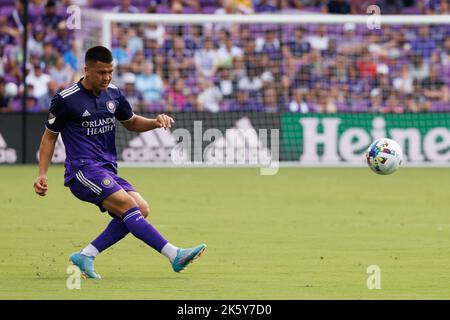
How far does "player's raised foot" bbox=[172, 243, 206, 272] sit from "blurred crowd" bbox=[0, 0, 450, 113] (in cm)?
1477

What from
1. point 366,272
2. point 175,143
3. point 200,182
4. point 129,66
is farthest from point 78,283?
→ point 129,66

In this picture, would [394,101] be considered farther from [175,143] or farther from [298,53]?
[175,143]

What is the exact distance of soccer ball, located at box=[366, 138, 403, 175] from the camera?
41.0 feet

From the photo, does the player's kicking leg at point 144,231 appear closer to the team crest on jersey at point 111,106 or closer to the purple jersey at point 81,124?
the purple jersey at point 81,124

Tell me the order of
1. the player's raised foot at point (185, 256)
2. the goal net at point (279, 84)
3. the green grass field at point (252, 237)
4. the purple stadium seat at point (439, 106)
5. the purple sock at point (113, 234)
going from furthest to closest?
the purple stadium seat at point (439, 106) < the goal net at point (279, 84) < the purple sock at point (113, 234) < the player's raised foot at point (185, 256) < the green grass field at point (252, 237)

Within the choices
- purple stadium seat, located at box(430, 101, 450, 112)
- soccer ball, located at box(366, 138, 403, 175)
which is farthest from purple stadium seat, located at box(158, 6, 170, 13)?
soccer ball, located at box(366, 138, 403, 175)

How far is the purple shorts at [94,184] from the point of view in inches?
388

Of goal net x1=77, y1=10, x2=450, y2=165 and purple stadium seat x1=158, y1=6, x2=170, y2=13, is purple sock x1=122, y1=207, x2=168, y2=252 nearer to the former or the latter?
goal net x1=77, y1=10, x2=450, y2=165

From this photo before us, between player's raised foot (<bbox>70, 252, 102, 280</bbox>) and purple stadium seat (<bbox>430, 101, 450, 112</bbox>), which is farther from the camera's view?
purple stadium seat (<bbox>430, 101, 450, 112</bbox>)

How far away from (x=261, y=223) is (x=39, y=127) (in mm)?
10201

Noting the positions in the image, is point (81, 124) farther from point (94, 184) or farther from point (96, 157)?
point (94, 184)

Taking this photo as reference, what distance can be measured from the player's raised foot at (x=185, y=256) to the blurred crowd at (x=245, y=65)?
1477 centimetres

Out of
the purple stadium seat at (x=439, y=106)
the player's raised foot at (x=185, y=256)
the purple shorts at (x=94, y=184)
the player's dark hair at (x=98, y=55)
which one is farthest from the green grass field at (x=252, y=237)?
the purple stadium seat at (x=439, y=106)

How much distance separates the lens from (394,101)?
25.5m
